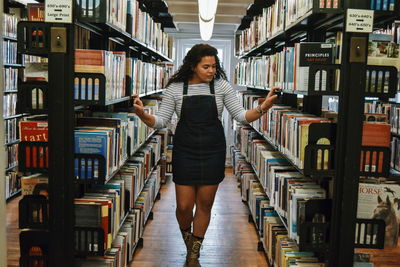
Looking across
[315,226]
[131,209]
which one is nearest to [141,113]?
[131,209]

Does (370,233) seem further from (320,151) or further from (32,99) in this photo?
(32,99)

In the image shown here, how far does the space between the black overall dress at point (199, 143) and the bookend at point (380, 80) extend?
3.80 feet

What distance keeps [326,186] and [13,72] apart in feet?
15.1

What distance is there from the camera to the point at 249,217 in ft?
15.5

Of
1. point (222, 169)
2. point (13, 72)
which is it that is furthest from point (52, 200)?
point (13, 72)

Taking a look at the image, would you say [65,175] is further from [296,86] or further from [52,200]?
[296,86]

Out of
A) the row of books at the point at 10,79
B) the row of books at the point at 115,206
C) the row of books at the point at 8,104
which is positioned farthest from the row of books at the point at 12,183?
the row of books at the point at 115,206

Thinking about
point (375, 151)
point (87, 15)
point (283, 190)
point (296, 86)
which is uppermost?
point (87, 15)

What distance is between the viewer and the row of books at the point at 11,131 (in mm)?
5688

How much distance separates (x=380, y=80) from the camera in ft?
7.23

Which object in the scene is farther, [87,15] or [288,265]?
[288,265]

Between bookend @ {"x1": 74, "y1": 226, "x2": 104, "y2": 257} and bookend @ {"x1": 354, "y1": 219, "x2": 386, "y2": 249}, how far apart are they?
1.27m

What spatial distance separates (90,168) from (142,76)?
196 centimetres

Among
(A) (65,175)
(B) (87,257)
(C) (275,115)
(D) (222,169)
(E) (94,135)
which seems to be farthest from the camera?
(C) (275,115)
